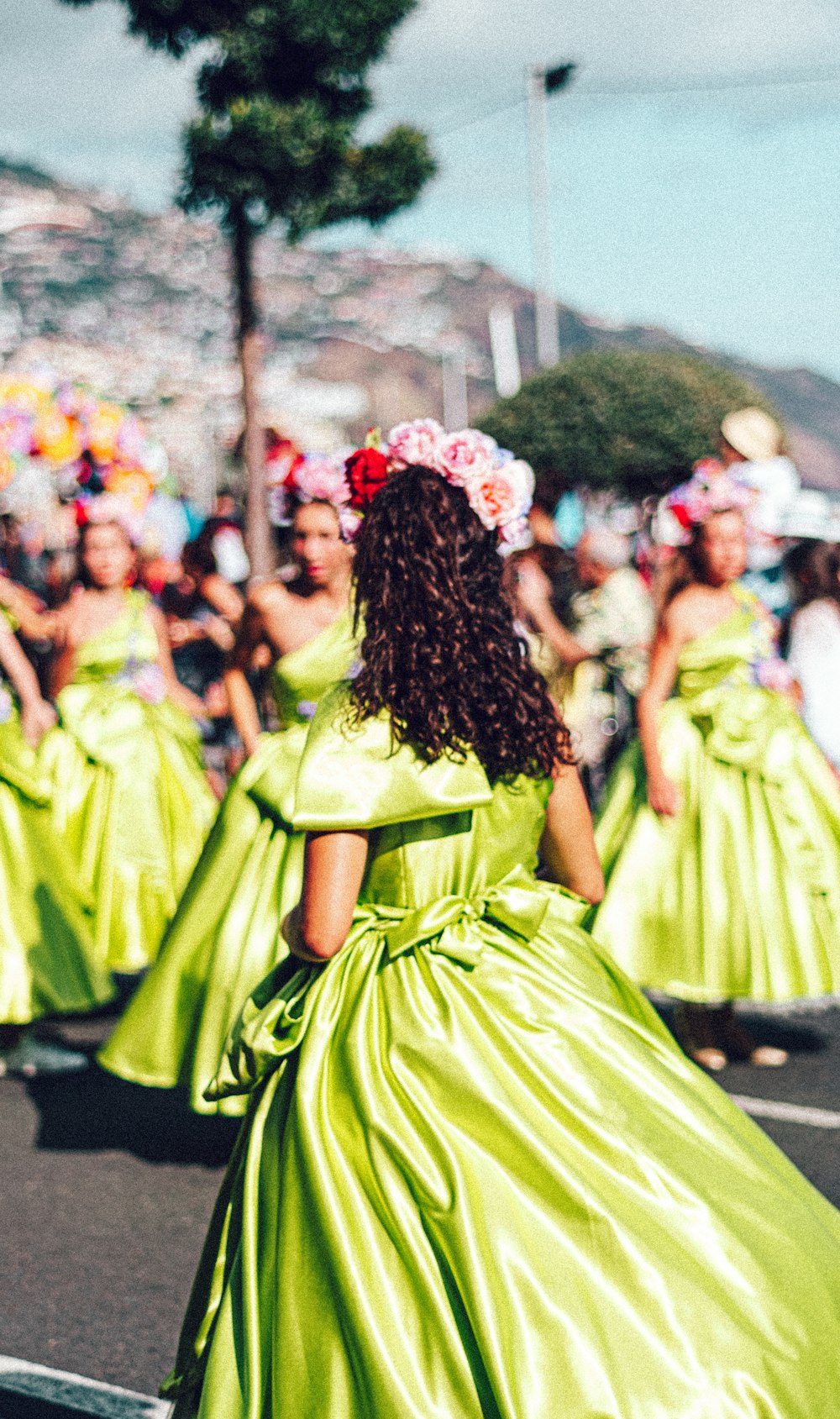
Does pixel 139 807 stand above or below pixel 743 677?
below

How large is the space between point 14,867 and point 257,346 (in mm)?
10971

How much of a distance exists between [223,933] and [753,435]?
4083 millimetres

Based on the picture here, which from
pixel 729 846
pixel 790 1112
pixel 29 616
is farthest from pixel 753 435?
pixel 790 1112

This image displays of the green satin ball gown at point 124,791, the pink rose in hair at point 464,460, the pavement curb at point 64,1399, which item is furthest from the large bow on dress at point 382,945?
the green satin ball gown at point 124,791

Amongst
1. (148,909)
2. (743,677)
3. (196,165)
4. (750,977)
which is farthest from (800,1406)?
(196,165)

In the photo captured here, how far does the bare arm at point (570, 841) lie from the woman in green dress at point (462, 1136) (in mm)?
18

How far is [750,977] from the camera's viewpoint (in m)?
5.51

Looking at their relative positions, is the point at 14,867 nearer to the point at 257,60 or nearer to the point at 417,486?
the point at 417,486

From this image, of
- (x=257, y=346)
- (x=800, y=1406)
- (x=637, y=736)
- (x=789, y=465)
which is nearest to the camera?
(x=800, y=1406)

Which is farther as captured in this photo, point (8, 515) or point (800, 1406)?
point (8, 515)

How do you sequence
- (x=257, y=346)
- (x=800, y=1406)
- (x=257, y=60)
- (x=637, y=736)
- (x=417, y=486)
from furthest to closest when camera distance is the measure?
(x=257, y=346), (x=257, y=60), (x=637, y=736), (x=417, y=486), (x=800, y=1406)

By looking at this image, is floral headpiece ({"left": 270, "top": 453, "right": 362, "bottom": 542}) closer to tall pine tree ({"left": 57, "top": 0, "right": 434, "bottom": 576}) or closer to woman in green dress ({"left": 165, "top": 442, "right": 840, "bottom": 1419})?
woman in green dress ({"left": 165, "top": 442, "right": 840, "bottom": 1419})

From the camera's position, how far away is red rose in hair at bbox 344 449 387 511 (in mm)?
2955

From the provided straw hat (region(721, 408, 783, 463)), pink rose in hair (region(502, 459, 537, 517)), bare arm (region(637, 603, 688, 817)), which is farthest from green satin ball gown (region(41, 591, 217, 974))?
pink rose in hair (region(502, 459, 537, 517))
